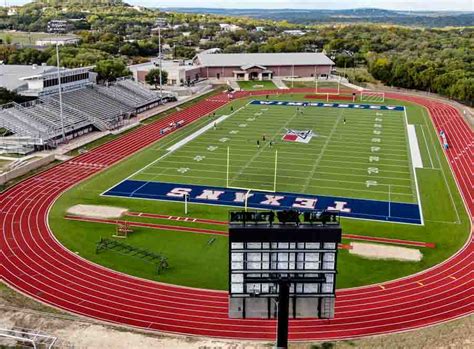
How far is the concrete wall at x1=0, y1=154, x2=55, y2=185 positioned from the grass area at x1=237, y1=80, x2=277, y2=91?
174 feet

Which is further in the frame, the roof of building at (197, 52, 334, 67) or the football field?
the roof of building at (197, 52, 334, 67)

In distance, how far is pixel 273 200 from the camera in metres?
39.1

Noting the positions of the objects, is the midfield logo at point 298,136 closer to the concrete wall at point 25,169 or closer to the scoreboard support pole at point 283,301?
the concrete wall at point 25,169

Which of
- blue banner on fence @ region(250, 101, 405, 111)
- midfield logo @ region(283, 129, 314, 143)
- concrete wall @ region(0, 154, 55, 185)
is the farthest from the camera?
blue banner on fence @ region(250, 101, 405, 111)

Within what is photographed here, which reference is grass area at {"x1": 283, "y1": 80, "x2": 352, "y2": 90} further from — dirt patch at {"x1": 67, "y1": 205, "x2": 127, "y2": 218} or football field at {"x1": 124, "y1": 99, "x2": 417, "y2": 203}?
dirt patch at {"x1": 67, "y1": 205, "x2": 127, "y2": 218}

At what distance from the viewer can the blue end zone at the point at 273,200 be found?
37062 millimetres

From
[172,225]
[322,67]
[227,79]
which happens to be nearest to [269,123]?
[172,225]

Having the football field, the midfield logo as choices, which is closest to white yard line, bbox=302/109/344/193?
the football field

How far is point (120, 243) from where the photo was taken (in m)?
32.1

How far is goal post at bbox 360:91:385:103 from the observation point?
3359 inches

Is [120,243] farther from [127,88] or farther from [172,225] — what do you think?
[127,88]

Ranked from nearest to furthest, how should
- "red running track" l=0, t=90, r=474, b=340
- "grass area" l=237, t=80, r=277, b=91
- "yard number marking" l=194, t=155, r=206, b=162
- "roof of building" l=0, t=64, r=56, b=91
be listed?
1. "red running track" l=0, t=90, r=474, b=340
2. "yard number marking" l=194, t=155, r=206, b=162
3. "roof of building" l=0, t=64, r=56, b=91
4. "grass area" l=237, t=80, r=277, b=91

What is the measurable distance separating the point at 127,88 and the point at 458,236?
183 ft

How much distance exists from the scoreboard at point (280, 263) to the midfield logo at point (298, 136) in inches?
1568
